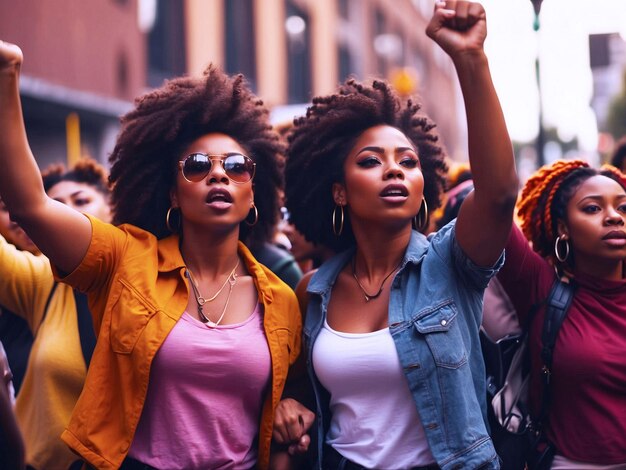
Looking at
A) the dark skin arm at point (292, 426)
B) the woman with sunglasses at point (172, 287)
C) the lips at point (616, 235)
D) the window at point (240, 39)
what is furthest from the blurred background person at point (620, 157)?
the window at point (240, 39)

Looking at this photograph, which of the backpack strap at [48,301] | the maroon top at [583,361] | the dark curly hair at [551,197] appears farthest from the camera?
the backpack strap at [48,301]

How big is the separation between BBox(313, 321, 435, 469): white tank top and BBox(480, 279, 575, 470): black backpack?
617 millimetres

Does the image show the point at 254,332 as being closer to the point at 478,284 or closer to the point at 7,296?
the point at 478,284

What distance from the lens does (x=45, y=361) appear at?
4.14 m

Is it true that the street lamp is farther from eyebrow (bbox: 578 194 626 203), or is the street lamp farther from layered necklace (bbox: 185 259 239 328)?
layered necklace (bbox: 185 259 239 328)

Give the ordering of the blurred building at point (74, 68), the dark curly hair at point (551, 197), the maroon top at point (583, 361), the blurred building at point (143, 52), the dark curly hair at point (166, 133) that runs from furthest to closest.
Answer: the blurred building at point (143, 52)
the blurred building at point (74, 68)
the dark curly hair at point (551, 197)
the dark curly hair at point (166, 133)
the maroon top at point (583, 361)

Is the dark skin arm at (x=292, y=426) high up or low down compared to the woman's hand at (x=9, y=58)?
down

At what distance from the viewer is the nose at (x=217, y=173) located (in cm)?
369

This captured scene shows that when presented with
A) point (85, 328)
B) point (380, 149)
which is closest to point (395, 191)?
point (380, 149)

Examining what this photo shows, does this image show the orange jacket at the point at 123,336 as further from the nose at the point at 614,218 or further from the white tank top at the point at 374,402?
the nose at the point at 614,218

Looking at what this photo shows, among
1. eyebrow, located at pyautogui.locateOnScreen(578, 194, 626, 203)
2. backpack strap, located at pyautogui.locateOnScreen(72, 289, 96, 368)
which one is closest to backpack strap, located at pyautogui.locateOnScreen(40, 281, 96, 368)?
backpack strap, located at pyautogui.locateOnScreen(72, 289, 96, 368)

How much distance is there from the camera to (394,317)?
3408 millimetres

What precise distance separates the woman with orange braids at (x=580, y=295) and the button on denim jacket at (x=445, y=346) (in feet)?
1.45

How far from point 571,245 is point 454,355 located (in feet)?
3.55
